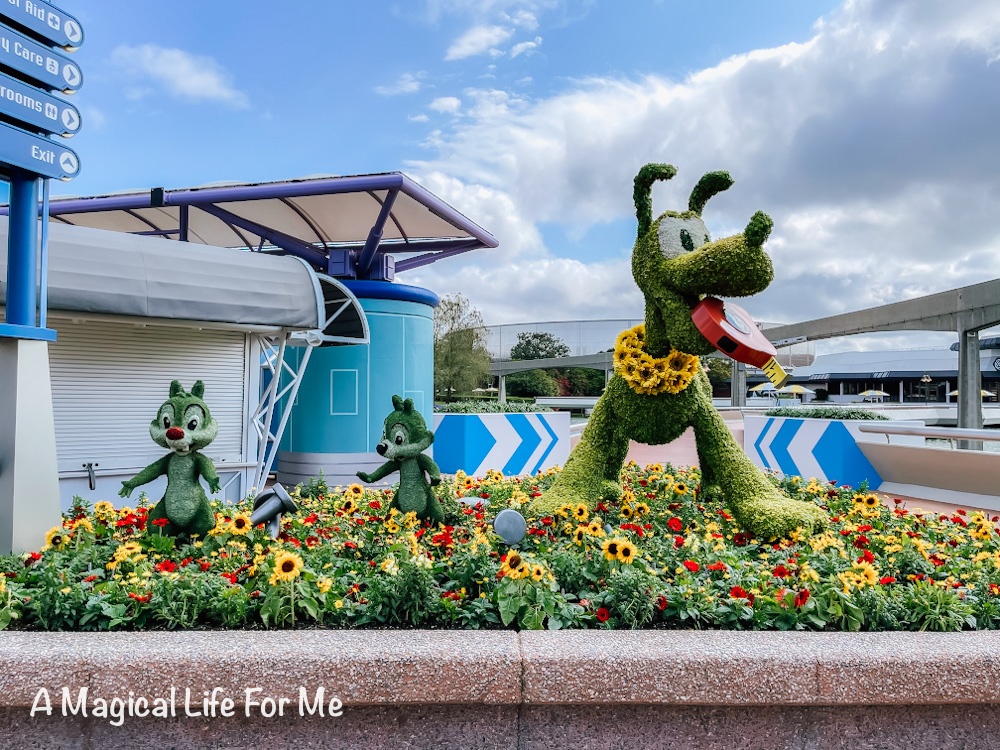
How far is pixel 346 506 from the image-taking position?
4.83 m

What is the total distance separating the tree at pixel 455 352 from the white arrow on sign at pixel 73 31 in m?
23.7

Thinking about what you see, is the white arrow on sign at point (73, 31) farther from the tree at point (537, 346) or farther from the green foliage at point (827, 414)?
the tree at point (537, 346)

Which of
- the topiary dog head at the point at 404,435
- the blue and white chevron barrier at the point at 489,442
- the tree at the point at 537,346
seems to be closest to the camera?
the topiary dog head at the point at 404,435

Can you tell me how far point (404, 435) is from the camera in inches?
172

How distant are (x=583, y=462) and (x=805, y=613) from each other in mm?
2121

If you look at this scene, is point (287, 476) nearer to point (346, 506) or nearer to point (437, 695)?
point (346, 506)

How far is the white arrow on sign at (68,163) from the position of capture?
4.16 meters

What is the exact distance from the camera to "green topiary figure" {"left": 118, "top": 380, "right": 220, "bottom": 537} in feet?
13.3

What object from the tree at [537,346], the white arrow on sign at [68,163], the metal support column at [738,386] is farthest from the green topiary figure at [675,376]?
the tree at [537,346]

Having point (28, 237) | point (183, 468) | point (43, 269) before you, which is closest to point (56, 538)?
point (183, 468)

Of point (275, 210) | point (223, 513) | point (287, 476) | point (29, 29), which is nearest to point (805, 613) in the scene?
point (223, 513)

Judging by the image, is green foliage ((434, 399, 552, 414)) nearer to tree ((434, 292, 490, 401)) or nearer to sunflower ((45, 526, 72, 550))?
sunflower ((45, 526, 72, 550))

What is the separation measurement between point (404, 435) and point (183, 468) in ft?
4.47

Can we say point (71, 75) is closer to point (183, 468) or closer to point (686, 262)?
point (183, 468)
